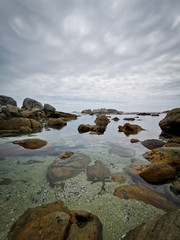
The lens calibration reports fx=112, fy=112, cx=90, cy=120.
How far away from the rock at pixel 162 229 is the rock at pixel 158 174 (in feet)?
8.62

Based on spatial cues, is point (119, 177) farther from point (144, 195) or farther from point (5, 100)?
point (5, 100)

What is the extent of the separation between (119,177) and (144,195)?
1.20 m

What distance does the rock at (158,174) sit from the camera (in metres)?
4.27

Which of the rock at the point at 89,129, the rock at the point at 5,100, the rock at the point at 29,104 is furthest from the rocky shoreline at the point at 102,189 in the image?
the rock at the point at 5,100

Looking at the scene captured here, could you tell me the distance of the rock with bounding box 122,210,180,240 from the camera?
162 centimetres

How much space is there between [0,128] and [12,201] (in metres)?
14.5

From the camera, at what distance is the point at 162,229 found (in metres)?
1.75

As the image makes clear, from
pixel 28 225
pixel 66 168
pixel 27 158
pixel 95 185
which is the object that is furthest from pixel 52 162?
pixel 28 225

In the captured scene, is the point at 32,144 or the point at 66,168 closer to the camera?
the point at 66,168

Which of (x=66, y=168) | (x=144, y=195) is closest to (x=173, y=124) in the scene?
(x=144, y=195)

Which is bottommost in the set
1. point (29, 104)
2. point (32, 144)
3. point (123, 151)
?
point (123, 151)

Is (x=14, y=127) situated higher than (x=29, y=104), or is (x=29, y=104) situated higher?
(x=29, y=104)

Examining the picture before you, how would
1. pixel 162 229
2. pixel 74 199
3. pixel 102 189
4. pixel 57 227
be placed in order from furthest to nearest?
pixel 102 189, pixel 74 199, pixel 57 227, pixel 162 229

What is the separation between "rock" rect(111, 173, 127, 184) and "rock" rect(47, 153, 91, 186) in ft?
4.96
